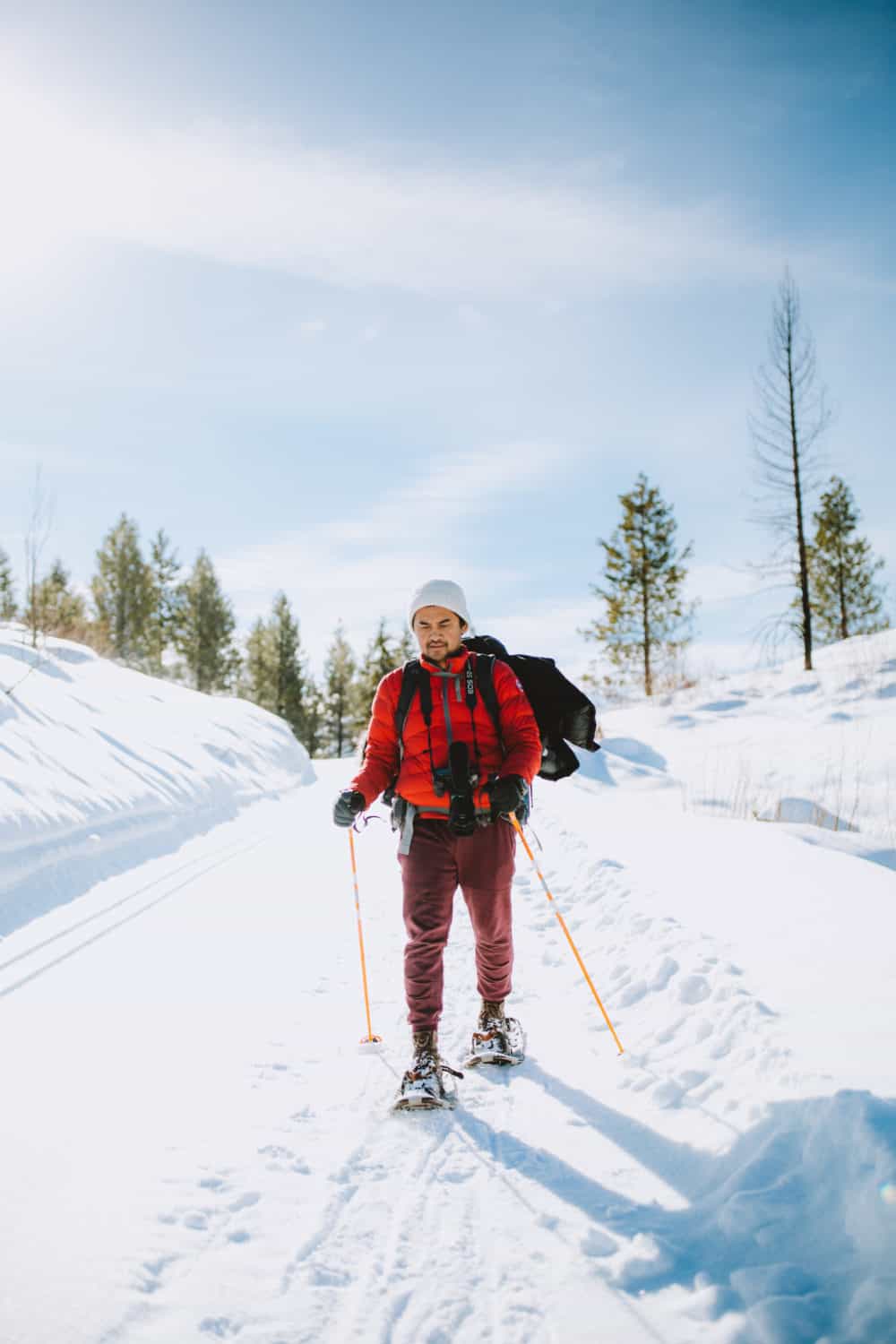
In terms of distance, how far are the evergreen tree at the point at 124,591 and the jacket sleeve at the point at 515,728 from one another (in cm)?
3769

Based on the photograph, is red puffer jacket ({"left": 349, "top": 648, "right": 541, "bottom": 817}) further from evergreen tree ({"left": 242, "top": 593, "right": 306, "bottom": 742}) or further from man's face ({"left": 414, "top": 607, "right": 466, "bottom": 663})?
evergreen tree ({"left": 242, "top": 593, "right": 306, "bottom": 742})

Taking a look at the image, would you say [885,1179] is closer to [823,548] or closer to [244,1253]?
[244,1253]

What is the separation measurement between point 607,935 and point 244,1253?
3099 millimetres

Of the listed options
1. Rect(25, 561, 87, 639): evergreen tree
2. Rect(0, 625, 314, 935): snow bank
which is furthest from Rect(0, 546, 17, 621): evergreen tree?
Rect(0, 625, 314, 935): snow bank

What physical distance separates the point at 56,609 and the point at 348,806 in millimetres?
14743

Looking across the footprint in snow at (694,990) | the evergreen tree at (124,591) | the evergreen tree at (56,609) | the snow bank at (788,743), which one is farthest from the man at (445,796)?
the evergreen tree at (124,591)

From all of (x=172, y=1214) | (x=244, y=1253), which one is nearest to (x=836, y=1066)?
(x=244, y=1253)

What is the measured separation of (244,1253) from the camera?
6.85ft

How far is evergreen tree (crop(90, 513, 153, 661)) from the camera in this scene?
Result: 3800 cm

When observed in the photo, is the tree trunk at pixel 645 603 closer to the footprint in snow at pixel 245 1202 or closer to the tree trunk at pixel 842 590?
the tree trunk at pixel 842 590

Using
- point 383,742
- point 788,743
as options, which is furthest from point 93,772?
point 788,743

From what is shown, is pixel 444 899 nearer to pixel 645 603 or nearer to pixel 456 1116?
pixel 456 1116

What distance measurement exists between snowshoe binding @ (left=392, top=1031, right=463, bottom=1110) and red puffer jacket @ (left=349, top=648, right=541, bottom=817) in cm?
97

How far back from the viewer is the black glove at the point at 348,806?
3.24 metres
